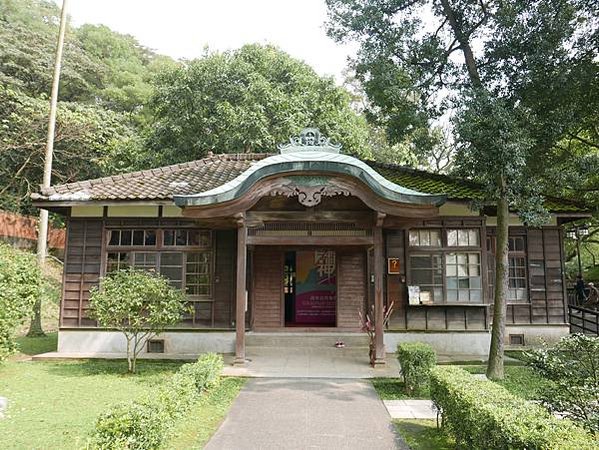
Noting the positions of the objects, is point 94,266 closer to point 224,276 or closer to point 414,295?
point 224,276

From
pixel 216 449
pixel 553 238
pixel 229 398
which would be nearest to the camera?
pixel 216 449

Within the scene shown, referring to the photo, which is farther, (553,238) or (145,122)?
(145,122)

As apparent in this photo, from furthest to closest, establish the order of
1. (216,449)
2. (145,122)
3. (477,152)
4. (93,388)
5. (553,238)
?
(145,122), (553,238), (477,152), (93,388), (216,449)

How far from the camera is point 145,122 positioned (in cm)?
2417

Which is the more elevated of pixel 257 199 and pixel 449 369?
pixel 257 199

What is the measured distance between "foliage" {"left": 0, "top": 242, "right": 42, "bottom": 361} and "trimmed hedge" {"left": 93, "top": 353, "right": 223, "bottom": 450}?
4.65m

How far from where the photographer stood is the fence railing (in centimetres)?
1175

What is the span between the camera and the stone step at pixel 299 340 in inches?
428

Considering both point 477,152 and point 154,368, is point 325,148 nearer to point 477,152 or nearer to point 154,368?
point 477,152

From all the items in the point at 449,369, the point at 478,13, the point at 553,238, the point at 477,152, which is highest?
the point at 478,13

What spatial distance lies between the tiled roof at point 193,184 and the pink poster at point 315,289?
3.50 metres

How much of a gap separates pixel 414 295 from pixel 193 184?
599 cm

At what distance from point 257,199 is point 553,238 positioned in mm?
7755

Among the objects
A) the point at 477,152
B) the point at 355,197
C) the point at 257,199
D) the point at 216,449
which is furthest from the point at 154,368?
the point at 477,152
